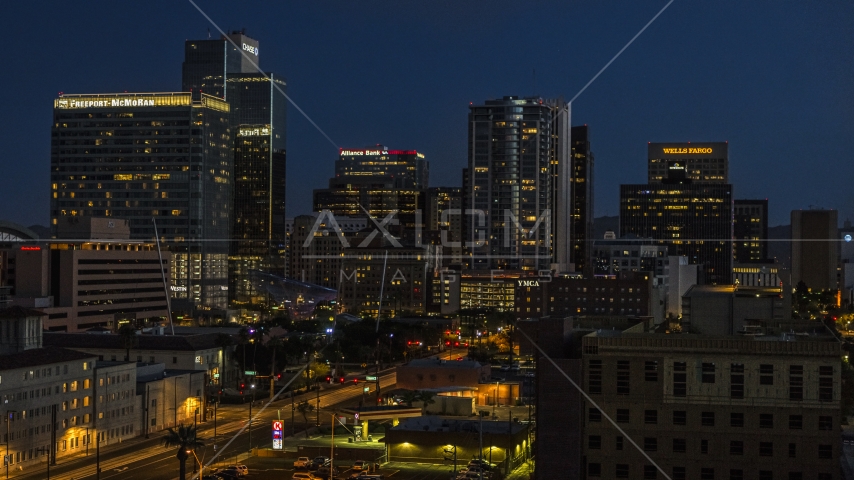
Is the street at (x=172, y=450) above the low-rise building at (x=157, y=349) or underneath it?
A: underneath

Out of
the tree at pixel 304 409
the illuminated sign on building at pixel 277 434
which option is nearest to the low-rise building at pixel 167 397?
the tree at pixel 304 409

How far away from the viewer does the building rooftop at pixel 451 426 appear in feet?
222

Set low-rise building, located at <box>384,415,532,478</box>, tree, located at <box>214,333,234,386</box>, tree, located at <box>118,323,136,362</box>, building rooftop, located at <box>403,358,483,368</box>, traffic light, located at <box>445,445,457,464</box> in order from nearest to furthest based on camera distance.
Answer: traffic light, located at <box>445,445,457,464</box> < low-rise building, located at <box>384,415,532,478</box> < tree, located at <box>118,323,136,362</box> < building rooftop, located at <box>403,358,483,368</box> < tree, located at <box>214,333,234,386</box>

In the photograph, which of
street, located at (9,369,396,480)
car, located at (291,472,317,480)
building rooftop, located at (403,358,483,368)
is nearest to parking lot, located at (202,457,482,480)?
car, located at (291,472,317,480)

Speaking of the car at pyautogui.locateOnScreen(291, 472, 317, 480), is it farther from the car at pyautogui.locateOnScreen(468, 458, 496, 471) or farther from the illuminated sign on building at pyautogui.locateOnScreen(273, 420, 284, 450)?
the car at pyautogui.locateOnScreen(468, 458, 496, 471)

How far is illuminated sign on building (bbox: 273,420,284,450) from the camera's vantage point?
67.2 metres

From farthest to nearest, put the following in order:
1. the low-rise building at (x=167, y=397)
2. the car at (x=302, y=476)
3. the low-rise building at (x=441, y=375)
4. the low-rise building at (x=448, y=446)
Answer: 1. the low-rise building at (x=441, y=375)
2. the low-rise building at (x=167, y=397)
3. the low-rise building at (x=448, y=446)
4. the car at (x=302, y=476)

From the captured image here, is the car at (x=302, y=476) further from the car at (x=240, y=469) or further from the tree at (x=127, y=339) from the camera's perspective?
the tree at (x=127, y=339)

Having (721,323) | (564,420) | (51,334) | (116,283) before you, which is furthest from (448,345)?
(564,420)

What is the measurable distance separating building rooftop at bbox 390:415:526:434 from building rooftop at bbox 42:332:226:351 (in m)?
31.7

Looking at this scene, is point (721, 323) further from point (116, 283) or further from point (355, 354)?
point (116, 283)

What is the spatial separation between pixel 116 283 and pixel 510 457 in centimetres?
9988

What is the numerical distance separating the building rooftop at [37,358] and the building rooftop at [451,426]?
2148 centimetres

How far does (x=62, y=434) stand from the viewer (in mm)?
68750
